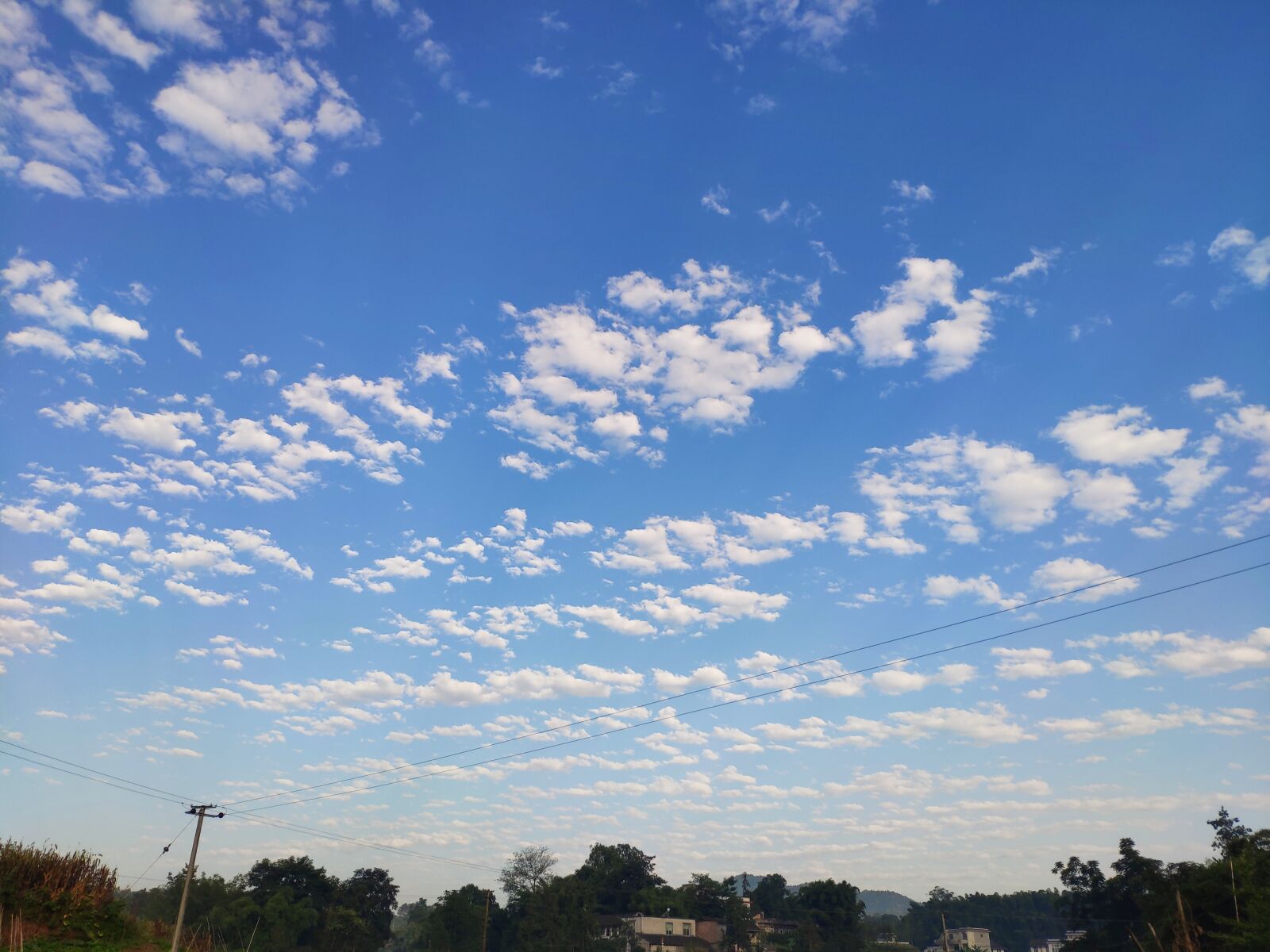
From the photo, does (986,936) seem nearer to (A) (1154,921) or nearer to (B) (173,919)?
(A) (1154,921)

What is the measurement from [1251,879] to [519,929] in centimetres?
8818

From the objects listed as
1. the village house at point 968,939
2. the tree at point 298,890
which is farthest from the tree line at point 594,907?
the village house at point 968,939

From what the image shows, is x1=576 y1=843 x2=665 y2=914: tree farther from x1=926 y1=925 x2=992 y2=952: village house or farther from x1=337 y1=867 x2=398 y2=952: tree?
x1=926 y1=925 x2=992 y2=952: village house

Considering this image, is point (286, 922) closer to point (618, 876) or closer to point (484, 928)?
point (484, 928)

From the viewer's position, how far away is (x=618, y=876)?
13888cm

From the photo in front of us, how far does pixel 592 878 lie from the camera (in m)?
137

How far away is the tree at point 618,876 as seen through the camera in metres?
137

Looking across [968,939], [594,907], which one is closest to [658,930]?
[594,907]

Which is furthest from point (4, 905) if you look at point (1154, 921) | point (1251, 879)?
point (1154, 921)

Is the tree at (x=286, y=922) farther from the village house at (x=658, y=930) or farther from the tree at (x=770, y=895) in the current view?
the tree at (x=770, y=895)

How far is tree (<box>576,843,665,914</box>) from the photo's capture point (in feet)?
449

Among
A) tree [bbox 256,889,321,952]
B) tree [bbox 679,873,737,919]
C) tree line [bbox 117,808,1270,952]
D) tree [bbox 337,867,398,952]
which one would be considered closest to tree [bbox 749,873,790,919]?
tree line [bbox 117,808,1270,952]

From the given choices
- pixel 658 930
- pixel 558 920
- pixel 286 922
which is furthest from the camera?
pixel 658 930

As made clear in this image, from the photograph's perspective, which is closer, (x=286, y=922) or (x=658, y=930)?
(x=286, y=922)
